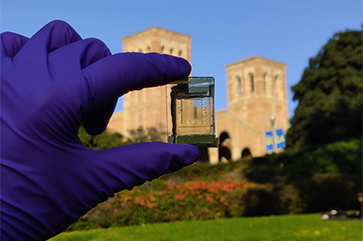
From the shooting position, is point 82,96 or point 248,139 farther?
point 248,139

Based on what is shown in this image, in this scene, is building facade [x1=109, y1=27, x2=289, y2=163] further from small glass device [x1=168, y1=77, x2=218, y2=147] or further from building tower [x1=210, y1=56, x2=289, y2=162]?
small glass device [x1=168, y1=77, x2=218, y2=147]

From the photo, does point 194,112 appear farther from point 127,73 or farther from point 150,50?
point 150,50

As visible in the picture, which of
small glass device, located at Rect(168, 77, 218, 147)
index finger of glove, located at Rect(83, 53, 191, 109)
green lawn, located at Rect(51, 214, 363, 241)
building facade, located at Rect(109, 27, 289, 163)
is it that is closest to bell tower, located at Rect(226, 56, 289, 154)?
building facade, located at Rect(109, 27, 289, 163)

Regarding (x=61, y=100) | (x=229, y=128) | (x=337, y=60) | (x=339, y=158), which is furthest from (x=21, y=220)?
(x=229, y=128)

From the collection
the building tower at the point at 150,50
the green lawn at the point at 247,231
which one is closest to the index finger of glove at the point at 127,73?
the green lawn at the point at 247,231

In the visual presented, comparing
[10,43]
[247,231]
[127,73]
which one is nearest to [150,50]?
[247,231]

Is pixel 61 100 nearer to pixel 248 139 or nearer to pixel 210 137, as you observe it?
pixel 210 137
